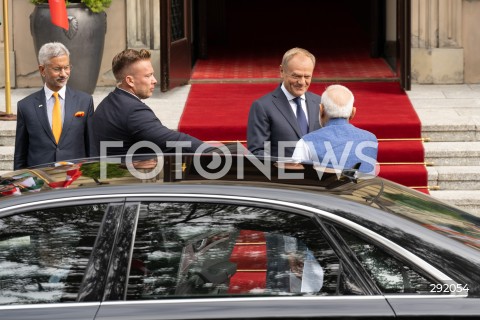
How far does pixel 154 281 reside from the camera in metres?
4.10

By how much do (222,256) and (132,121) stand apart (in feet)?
7.20

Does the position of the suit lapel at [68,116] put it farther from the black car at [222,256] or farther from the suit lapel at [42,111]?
the black car at [222,256]

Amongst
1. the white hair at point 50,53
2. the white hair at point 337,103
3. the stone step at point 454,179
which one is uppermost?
the white hair at point 50,53

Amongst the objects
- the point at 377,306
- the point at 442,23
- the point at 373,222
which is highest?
the point at 442,23

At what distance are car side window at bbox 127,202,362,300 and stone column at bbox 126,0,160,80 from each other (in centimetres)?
859

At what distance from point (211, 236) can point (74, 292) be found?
1.78 feet

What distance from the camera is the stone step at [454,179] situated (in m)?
9.62

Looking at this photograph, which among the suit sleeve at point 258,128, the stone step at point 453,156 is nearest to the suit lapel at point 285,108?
the suit sleeve at point 258,128

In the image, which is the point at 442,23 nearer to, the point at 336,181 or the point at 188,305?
the point at 336,181

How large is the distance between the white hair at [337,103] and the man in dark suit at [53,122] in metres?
1.76

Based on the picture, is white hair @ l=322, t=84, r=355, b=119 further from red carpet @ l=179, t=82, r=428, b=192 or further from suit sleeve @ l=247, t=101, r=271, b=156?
red carpet @ l=179, t=82, r=428, b=192

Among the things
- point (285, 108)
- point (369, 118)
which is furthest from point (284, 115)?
point (369, 118)

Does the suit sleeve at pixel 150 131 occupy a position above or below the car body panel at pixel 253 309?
above

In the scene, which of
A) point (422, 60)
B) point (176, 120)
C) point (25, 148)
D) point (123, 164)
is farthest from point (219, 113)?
point (123, 164)
